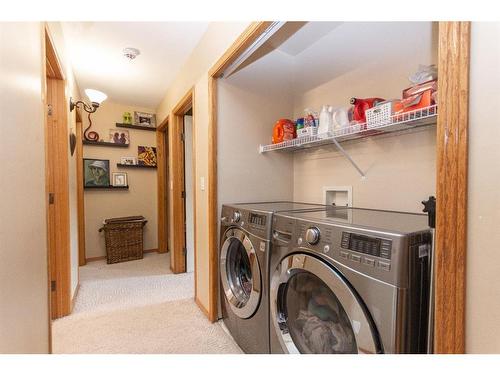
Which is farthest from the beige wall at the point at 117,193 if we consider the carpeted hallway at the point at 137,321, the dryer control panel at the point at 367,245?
the dryer control panel at the point at 367,245

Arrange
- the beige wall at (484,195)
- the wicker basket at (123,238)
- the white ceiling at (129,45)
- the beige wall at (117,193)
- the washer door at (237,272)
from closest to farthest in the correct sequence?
the beige wall at (484,195), the washer door at (237,272), the white ceiling at (129,45), the wicker basket at (123,238), the beige wall at (117,193)

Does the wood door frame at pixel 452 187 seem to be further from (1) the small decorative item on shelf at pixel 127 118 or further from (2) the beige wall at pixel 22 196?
(1) the small decorative item on shelf at pixel 127 118

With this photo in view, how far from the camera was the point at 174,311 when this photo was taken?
2014 mm

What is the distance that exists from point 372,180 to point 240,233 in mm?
920

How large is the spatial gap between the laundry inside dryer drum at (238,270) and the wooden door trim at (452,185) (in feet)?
3.79

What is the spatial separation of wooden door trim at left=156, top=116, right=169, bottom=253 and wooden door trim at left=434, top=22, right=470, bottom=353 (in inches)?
141

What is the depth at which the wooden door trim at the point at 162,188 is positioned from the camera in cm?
368

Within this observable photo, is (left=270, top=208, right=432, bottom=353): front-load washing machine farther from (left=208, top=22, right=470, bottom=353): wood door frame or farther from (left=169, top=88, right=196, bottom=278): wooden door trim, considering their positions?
(left=169, top=88, right=196, bottom=278): wooden door trim

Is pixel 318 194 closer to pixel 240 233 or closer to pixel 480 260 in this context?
pixel 240 233

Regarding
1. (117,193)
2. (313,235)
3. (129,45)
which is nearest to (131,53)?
(129,45)

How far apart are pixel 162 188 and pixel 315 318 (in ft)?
10.4

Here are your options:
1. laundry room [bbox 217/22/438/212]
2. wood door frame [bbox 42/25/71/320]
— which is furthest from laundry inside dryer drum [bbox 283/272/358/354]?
wood door frame [bbox 42/25/71/320]

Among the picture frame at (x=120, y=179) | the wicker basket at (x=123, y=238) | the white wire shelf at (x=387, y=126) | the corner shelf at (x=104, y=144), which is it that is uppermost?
the corner shelf at (x=104, y=144)

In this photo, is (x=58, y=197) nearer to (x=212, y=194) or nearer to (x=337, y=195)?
(x=212, y=194)
